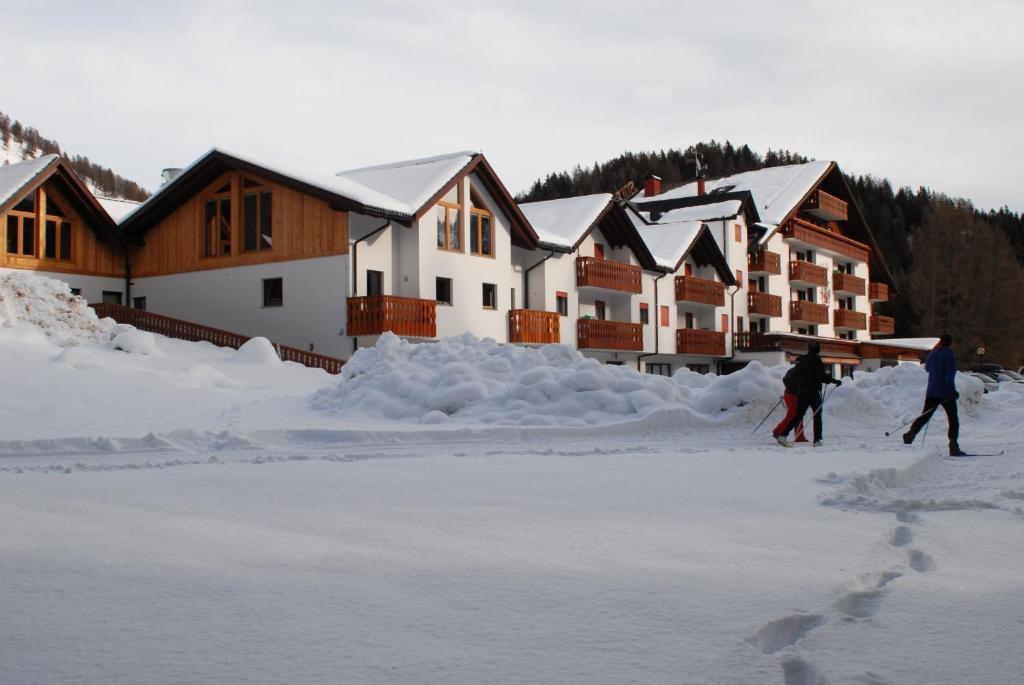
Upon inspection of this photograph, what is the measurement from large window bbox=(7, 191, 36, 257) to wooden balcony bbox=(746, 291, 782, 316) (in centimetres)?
3201

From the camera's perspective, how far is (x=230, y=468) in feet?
31.9

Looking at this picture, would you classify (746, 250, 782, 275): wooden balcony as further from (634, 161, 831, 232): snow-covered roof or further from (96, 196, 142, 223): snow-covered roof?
(96, 196, 142, 223): snow-covered roof

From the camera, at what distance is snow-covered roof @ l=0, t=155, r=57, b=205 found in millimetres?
28312

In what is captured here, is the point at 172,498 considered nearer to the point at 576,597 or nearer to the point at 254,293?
the point at 576,597

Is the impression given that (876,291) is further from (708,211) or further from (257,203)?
(257,203)

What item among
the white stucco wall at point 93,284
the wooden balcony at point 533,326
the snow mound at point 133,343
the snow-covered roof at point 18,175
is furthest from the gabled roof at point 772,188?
the snow mound at point 133,343

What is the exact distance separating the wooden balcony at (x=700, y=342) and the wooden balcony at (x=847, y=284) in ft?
54.2

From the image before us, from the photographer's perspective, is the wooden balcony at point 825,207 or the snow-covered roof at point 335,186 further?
the wooden balcony at point 825,207

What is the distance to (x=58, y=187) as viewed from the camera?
100 ft

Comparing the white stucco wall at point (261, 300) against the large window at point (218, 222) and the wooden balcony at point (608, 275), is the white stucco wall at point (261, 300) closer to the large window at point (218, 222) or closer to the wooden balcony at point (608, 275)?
the large window at point (218, 222)

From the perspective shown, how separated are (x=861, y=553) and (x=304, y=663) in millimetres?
3353

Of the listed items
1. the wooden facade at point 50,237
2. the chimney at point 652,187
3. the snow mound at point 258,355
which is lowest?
the snow mound at point 258,355

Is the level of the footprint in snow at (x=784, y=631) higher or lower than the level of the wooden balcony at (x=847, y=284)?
lower

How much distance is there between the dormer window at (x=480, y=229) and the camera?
105 feet
